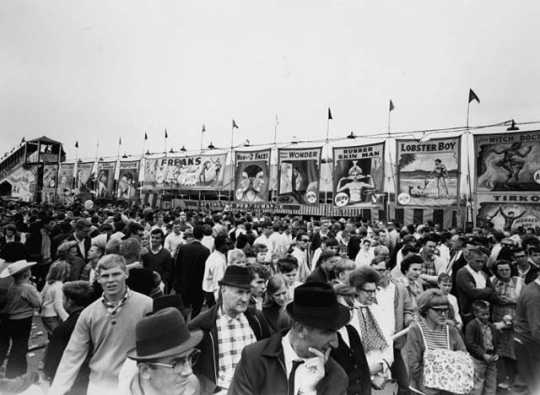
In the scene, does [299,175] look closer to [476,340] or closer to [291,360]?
[476,340]

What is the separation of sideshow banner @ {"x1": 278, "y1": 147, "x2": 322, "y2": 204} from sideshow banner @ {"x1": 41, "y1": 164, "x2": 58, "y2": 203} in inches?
1107

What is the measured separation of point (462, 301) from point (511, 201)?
43.5ft

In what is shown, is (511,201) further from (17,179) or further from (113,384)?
(17,179)

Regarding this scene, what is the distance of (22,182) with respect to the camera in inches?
1622

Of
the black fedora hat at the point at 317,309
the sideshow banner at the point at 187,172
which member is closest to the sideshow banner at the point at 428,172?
the sideshow banner at the point at 187,172

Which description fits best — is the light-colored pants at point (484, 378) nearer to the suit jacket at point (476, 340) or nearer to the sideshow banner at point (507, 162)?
the suit jacket at point (476, 340)

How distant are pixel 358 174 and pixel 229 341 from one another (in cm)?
1499

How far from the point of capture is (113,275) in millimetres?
2670

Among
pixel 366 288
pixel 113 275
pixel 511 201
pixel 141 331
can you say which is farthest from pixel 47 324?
pixel 511 201

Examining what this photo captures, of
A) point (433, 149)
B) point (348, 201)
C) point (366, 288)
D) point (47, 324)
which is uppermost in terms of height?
point (433, 149)

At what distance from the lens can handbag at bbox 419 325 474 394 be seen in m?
2.87

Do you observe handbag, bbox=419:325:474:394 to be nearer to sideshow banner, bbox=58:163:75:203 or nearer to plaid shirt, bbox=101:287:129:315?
plaid shirt, bbox=101:287:129:315

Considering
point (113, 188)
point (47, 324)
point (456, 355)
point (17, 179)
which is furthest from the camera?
point (17, 179)

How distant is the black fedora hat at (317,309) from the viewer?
1.80 meters
